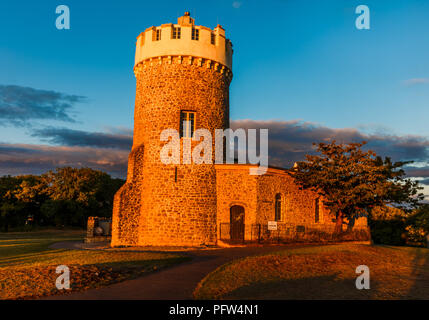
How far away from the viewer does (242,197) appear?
21672 millimetres

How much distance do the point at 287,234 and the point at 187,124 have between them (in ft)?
32.1

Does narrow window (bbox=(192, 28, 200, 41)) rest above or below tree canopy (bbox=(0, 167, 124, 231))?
above

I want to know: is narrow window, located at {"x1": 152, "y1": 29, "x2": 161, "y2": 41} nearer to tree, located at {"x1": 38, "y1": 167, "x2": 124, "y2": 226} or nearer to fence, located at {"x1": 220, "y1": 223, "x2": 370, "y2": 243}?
fence, located at {"x1": 220, "y1": 223, "x2": 370, "y2": 243}

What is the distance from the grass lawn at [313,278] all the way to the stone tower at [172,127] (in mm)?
8497

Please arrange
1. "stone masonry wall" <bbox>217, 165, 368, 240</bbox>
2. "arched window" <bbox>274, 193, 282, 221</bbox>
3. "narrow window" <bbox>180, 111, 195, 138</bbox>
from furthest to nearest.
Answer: "arched window" <bbox>274, 193, 282, 221</bbox>
"narrow window" <bbox>180, 111, 195, 138</bbox>
"stone masonry wall" <bbox>217, 165, 368, 240</bbox>

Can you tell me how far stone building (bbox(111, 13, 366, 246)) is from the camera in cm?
2089

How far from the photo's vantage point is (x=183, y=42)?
21.9 m

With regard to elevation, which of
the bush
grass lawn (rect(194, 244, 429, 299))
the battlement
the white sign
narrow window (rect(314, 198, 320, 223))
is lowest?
the bush

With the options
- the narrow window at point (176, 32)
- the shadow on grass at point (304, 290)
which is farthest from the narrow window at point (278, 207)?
the shadow on grass at point (304, 290)

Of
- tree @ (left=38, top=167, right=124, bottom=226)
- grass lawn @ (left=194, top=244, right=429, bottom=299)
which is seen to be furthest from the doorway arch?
tree @ (left=38, top=167, right=124, bottom=226)

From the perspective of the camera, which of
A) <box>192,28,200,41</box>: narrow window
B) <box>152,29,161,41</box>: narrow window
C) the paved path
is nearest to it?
the paved path

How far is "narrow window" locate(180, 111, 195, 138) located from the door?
549cm
